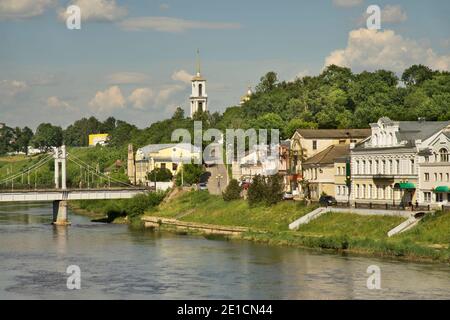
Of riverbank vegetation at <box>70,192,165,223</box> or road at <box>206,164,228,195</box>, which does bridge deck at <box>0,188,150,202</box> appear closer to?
riverbank vegetation at <box>70,192,165,223</box>

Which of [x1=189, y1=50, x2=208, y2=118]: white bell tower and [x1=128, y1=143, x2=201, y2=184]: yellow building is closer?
[x1=128, y1=143, x2=201, y2=184]: yellow building

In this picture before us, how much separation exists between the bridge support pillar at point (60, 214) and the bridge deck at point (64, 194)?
57 centimetres

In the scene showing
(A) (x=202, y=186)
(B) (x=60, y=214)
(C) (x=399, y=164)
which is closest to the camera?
(C) (x=399, y=164)

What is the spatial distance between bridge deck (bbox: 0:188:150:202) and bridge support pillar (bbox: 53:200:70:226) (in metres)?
0.57

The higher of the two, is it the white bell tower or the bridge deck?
the white bell tower

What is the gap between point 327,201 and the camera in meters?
75.2

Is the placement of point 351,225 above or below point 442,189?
below

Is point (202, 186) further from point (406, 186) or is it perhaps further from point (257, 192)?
point (406, 186)

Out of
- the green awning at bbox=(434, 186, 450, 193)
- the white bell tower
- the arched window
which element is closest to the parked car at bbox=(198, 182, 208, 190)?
the arched window

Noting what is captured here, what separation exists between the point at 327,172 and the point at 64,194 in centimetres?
2353

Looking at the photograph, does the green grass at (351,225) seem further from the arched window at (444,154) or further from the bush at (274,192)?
the bush at (274,192)

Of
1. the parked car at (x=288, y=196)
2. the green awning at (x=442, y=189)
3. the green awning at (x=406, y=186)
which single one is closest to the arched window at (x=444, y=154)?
the green awning at (x=442, y=189)

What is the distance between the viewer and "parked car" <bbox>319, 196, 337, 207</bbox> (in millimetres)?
74162

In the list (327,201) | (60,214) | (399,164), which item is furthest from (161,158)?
(399,164)
